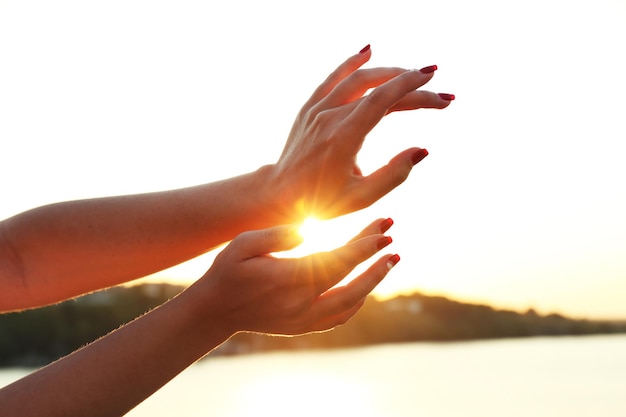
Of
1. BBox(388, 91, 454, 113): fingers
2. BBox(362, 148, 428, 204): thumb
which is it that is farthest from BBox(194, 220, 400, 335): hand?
BBox(388, 91, 454, 113): fingers

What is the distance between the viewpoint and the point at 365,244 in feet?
4.54

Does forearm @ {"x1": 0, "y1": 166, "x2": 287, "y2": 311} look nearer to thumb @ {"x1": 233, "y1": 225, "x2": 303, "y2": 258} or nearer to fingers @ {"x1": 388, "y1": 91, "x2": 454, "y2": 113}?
fingers @ {"x1": 388, "y1": 91, "x2": 454, "y2": 113}

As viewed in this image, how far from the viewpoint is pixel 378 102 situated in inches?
61.7

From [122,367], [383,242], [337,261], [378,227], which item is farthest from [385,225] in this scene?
[122,367]

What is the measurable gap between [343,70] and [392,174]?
1.49ft

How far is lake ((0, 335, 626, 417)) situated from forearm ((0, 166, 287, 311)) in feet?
22.6

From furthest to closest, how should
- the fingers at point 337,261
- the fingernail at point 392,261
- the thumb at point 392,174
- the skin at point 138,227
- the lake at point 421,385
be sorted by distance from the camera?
the lake at point 421,385 < the skin at point 138,227 < the thumb at point 392,174 < the fingernail at point 392,261 < the fingers at point 337,261

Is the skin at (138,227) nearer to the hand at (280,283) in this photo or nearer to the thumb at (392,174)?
the thumb at (392,174)

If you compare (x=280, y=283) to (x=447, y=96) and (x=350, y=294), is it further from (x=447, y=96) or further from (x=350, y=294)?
(x=447, y=96)

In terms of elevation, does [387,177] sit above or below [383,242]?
above

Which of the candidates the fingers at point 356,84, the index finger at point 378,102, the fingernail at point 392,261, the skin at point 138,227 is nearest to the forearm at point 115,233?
the skin at point 138,227

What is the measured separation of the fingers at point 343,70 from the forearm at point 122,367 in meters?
0.73

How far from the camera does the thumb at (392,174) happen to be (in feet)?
5.23

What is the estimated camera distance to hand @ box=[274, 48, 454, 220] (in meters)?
1.59
